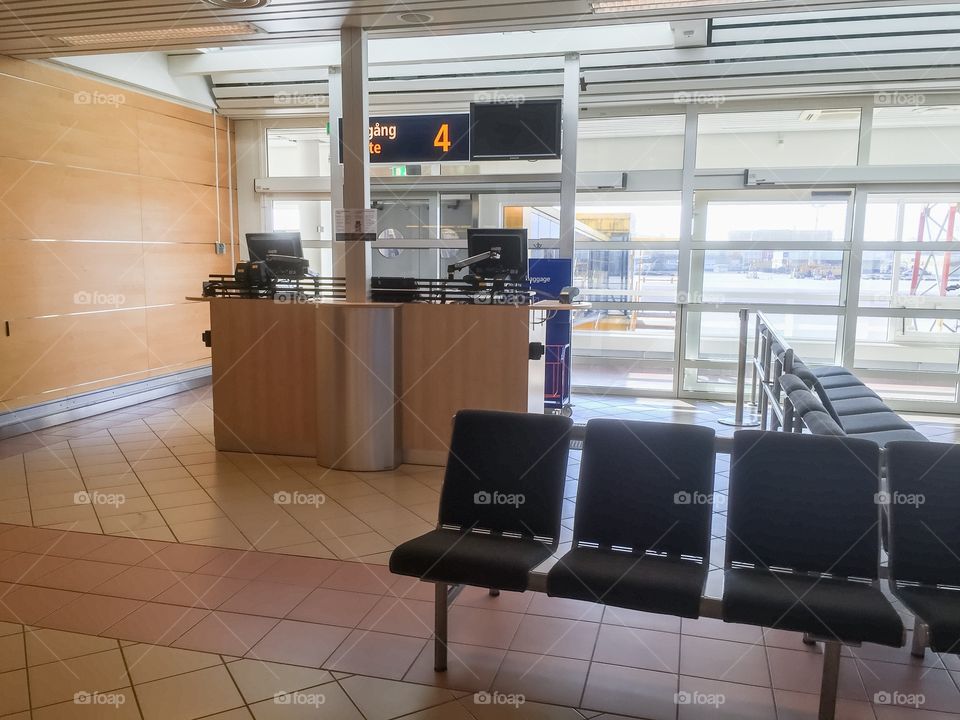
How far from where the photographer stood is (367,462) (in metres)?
4.95

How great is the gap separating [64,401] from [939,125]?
8223 millimetres

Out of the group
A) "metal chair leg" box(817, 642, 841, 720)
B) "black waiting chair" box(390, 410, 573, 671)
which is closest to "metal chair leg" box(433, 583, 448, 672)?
"black waiting chair" box(390, 410, 573, 671)

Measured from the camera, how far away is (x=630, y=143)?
24.2ft

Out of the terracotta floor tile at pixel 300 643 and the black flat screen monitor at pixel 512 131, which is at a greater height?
the black flat screen monitor at pixel 512 131

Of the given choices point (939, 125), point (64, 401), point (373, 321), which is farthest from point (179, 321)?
point (939, 125)

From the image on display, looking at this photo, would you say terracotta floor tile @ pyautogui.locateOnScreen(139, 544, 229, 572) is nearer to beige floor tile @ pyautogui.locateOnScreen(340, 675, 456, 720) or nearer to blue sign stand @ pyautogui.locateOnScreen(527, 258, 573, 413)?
beige floor tile @ pyautogui.locateOnScreen(340, 675, 456, 720)

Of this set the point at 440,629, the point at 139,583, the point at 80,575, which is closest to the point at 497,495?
the point at 440,629

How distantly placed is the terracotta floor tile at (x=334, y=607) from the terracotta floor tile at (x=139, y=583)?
68 cm

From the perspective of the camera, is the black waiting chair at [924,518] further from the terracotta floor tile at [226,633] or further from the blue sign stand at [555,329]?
the blue sign stand at [555,329]

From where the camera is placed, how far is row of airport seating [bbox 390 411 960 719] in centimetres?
222

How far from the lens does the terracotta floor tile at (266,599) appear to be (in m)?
3.02

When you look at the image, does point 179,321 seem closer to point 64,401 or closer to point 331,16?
point 64,401

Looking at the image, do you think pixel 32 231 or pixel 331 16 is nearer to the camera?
pixel 331 16

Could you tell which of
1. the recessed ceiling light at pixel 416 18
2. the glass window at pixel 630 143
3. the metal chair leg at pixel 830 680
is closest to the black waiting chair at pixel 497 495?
the metal chair leg at pixel 830 680
